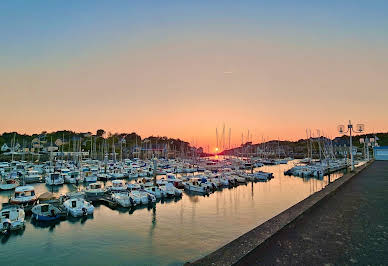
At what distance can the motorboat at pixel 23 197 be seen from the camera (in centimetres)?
2553

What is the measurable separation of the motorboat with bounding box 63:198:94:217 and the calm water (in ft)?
3.10

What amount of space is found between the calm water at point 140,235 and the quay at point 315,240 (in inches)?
295

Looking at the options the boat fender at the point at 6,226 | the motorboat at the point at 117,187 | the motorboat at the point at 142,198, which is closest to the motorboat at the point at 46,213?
the boat fender at the point at 6,226

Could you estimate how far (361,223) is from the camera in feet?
33.1

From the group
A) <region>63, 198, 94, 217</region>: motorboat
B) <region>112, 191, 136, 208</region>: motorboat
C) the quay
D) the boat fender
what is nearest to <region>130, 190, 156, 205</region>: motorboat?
<region>112, 191, 136, 208</region>: motorboat

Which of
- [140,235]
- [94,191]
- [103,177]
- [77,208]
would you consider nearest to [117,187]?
[94,191]

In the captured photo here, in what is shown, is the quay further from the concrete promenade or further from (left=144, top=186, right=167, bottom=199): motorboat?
(left=144, top=186, right=167, bottom=199): motorboat

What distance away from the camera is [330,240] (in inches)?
323

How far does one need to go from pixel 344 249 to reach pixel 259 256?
2813 millimetres

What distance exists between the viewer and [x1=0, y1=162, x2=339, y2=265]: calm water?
15.3m

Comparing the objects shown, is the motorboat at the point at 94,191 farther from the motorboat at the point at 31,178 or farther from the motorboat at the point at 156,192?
the motorboat at the point at 31,178

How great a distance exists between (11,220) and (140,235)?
35.5 feet

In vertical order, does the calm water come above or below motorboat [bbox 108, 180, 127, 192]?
below

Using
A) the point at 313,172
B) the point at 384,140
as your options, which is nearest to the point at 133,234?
the point at 313,172
